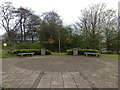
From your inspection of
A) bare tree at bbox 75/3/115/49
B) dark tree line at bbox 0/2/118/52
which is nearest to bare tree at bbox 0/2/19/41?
dark tree line at bbox 0/2/118/52

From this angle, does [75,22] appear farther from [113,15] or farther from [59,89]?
[59,89]

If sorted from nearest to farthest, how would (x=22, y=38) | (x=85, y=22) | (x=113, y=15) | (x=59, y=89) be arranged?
1. (x=59, y=89)
2. (x=113, y=15)
3. (x=85, y=22)
4. (x=22, y=38)

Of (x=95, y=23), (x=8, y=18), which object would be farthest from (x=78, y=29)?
(x=8, y=18)

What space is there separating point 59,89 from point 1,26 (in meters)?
21.4

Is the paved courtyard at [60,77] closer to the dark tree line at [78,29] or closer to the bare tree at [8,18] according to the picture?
the dark tree line at [78,29]

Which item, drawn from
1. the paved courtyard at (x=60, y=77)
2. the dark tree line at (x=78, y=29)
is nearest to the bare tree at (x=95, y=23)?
the dark tree line at (x=78, y=29)

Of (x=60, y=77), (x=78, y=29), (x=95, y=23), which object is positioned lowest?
(x=60, y=77)

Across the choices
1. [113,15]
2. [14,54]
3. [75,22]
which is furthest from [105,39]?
[14,54]

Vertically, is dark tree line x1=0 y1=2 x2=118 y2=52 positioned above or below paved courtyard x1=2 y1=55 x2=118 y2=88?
above

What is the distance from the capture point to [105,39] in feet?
53.9

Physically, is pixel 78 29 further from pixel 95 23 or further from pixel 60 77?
pixel 60 77

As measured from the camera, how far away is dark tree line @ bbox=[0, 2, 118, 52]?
628 inches

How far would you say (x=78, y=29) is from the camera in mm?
17438

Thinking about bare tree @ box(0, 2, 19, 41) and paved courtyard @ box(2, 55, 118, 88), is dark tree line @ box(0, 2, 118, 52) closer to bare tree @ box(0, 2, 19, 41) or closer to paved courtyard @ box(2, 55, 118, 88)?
bare tree @ box(0, 2, 19, 41)
